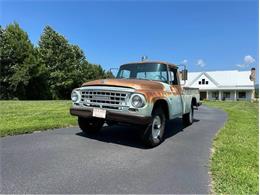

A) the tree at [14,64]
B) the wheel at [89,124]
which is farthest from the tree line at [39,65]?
the wheel at [89,124]

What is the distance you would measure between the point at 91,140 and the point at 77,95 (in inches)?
45.5

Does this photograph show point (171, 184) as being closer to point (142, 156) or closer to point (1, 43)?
point (142, 156)

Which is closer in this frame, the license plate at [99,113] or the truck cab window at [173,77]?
the license plate at [99,113]

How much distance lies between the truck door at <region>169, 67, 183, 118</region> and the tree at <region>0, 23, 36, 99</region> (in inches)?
1326

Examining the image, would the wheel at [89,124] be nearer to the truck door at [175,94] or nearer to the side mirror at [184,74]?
the truck door at [175,94]

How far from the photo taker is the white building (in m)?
57.6

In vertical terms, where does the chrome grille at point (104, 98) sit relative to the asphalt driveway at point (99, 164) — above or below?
above

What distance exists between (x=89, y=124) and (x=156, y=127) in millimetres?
1854

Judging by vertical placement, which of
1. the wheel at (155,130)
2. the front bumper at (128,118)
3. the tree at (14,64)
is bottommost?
the wheel at (155,130)

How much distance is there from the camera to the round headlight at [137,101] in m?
6.19

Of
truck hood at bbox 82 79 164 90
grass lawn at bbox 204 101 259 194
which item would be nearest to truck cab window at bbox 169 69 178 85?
truck hood at bbox 82 79 164 90

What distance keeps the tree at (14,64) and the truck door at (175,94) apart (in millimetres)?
33671

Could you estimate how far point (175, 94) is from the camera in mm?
8125

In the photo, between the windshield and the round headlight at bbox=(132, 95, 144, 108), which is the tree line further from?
the round headlight at bbox=(132, 95, 144, 108)
